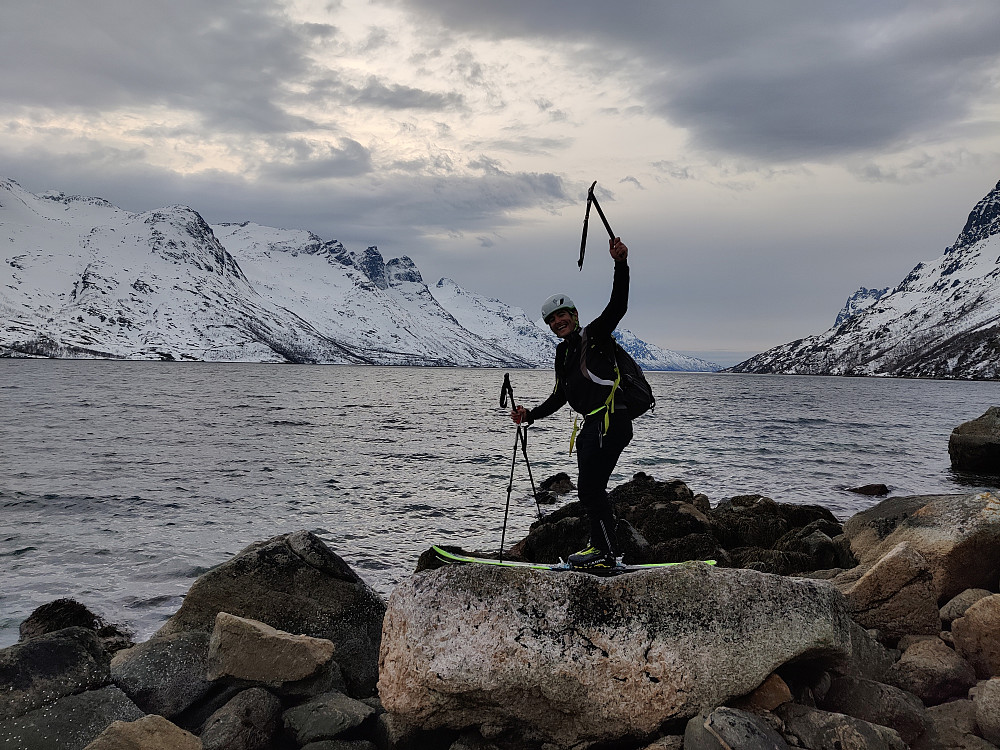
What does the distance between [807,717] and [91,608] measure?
40.9 feet

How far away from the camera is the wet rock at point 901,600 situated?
869cm

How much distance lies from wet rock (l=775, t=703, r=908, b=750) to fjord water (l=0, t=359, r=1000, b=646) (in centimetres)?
940

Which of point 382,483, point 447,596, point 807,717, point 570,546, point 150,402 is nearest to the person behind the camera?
point 807,717

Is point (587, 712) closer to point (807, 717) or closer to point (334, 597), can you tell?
point (807, 717)

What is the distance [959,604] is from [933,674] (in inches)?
69.8

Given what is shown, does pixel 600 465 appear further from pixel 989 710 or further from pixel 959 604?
pixel 959 604

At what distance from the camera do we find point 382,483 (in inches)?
1078

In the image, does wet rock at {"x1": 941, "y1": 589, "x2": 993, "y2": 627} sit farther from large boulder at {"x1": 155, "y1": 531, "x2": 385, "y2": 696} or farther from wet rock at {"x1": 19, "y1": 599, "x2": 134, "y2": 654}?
wet rock at {"x1": 19, "y1": 599, "x2": 134, "y2": 654}

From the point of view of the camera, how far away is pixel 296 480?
27734 mm

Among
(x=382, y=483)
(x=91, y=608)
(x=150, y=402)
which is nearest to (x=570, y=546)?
(x=91, y=608)

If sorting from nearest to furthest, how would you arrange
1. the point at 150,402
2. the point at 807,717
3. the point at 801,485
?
the point at 807,717
the point at 801,485
the point at 150,402

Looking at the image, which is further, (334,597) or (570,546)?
(570,546)

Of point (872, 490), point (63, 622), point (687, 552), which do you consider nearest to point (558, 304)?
point (687, 552)

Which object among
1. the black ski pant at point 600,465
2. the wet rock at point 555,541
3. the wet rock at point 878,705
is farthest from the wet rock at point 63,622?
the wet rock at point 878,705
